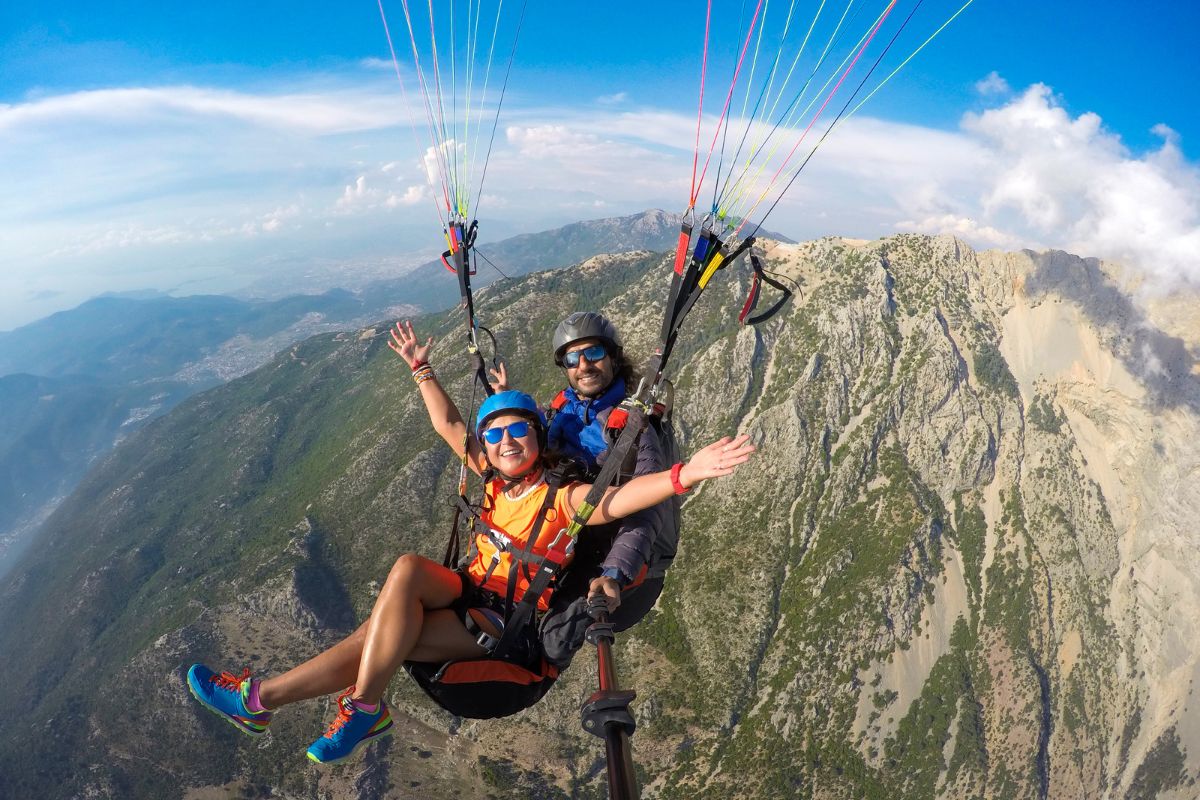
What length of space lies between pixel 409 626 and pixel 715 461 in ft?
11.5

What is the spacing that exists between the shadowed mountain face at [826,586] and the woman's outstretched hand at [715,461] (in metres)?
98.2

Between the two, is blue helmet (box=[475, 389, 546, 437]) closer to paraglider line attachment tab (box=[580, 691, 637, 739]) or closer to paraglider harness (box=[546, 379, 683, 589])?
paraglider harness (box=[546, 379, 683, 589])

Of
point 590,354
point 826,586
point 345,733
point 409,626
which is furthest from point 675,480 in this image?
point 826,586

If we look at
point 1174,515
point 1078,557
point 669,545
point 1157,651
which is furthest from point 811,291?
point 669,545

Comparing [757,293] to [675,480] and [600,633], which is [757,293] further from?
[600,633]

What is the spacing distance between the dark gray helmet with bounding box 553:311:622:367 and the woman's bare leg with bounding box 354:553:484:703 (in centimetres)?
368

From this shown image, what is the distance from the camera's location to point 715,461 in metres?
5.38

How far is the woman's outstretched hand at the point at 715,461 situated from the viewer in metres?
5.32

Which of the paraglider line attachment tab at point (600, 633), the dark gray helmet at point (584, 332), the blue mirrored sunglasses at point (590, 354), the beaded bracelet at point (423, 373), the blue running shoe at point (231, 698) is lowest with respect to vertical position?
the blue running shoe at point (231, 698)

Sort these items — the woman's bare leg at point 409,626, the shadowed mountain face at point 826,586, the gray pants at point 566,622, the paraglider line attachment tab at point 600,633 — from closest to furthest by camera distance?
the paraglider line attachment tab at point 600,633 → the woman's bare leg at point 409,626 → the gray pants at point 566,622 → the shadowed mountain face at point 826,586

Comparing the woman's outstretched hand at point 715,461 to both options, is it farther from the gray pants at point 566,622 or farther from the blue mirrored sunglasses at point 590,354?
the blue mirrored sunglasses at point 590,354

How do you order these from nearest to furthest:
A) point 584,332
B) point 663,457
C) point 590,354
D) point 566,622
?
point 566,622
point 663,457
point 584,332
point 590,354

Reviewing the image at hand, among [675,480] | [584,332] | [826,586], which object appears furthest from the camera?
[826,586]

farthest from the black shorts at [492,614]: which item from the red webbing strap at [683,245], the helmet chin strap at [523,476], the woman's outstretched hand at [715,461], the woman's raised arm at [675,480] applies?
the red webbing strap at [683,245]
